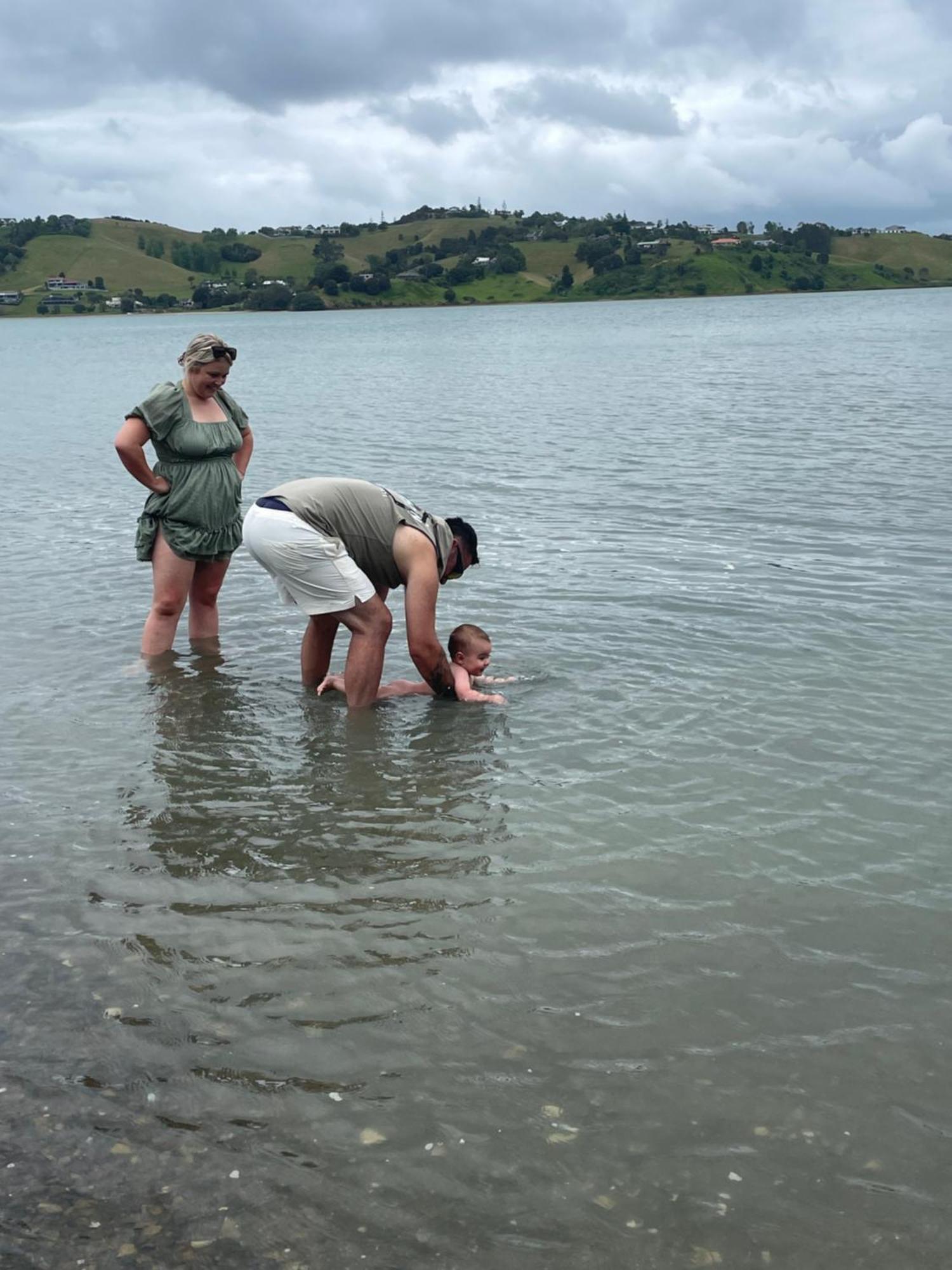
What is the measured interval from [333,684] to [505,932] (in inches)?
162

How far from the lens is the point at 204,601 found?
1079cm

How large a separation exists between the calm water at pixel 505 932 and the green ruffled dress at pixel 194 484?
122 centimetres

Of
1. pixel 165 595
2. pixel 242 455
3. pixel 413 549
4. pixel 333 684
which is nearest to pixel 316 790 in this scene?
pixel 413 549

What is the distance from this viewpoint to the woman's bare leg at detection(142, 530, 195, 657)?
976cm

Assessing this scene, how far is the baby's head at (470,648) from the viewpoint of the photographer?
946 centimetres

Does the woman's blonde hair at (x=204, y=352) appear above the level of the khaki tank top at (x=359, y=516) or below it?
above

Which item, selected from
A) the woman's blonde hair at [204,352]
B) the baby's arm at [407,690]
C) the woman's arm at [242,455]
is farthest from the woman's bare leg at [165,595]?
the baby's arm at [407,690]

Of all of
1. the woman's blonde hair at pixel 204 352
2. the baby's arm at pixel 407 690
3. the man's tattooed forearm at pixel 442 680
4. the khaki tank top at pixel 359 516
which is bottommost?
the baby's arm at pixel 407 690

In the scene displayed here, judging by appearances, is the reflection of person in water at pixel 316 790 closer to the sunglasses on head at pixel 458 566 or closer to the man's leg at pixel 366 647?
the man's leg at pixel 366 647

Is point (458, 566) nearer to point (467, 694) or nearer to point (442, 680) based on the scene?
point (442, 680)

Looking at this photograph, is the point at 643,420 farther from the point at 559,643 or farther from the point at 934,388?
the point at 559,643

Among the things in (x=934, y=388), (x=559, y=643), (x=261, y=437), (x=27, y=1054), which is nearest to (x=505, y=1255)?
(x=27, y=1054)

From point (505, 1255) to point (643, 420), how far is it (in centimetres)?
2932

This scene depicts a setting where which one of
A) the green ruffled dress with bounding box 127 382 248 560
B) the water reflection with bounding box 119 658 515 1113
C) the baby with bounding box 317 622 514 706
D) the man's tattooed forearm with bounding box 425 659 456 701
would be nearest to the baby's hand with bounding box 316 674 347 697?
the baby with bounding box 317 622 514 706
